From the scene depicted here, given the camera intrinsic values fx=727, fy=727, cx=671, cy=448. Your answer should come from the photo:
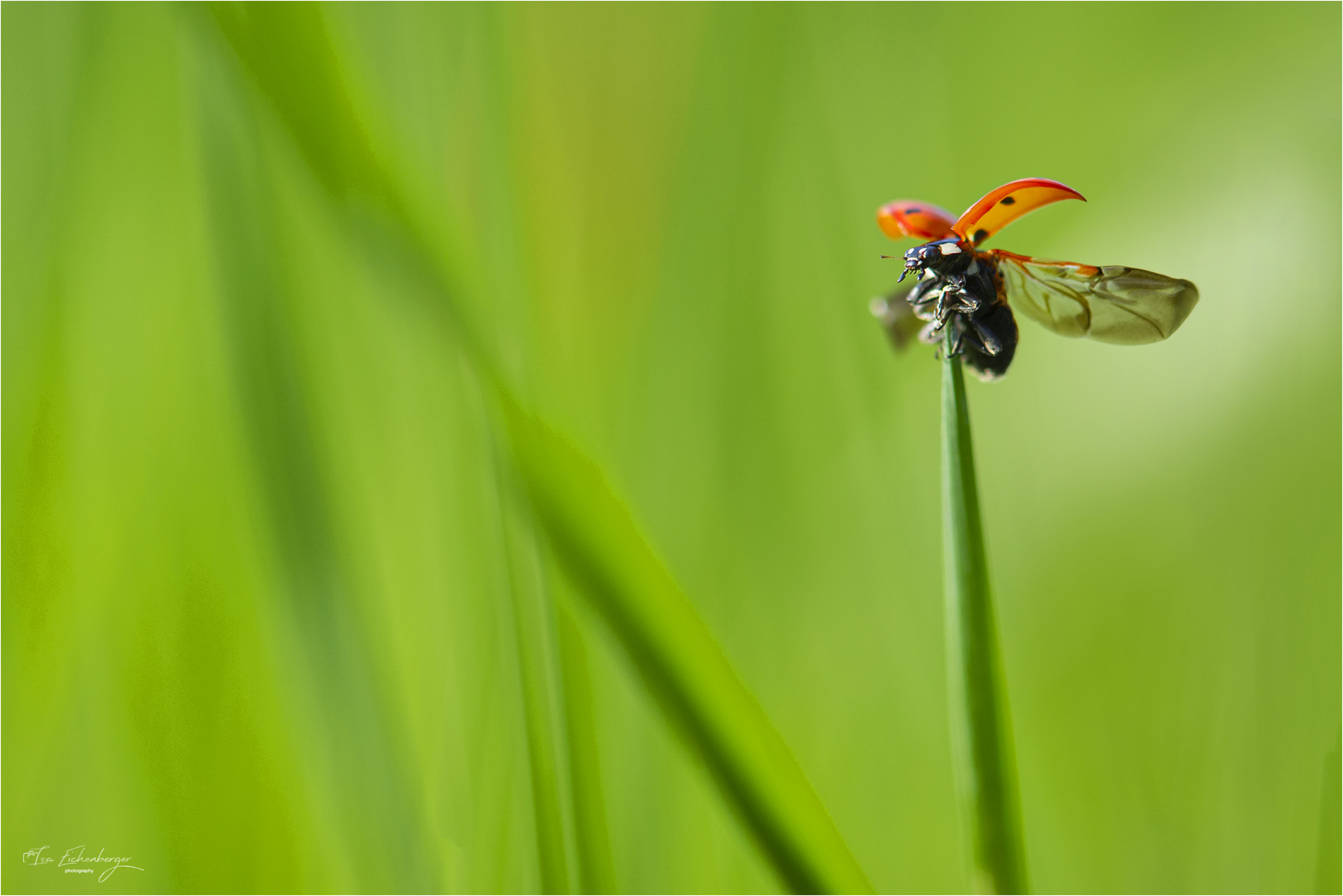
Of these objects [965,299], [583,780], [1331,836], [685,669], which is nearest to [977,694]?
[685,669]

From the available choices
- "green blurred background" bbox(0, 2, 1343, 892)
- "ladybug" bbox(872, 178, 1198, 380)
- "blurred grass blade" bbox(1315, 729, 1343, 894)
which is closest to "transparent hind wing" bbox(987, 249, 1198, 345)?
"ladybug" bbox(872, 178, 1198, 380)

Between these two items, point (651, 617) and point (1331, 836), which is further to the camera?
point (1331, 836)

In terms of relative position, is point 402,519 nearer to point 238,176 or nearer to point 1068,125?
point 238,176

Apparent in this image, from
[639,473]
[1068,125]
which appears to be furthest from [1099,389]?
[639,473]

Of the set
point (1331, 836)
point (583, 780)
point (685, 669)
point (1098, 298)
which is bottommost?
point (1331, 836)

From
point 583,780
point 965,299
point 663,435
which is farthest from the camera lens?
point 663,435

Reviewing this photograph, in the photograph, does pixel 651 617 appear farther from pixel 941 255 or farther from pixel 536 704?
pixel 941 255

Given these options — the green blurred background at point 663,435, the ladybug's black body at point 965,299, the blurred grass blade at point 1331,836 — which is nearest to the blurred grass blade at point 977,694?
the green blurred background at point 663,435
